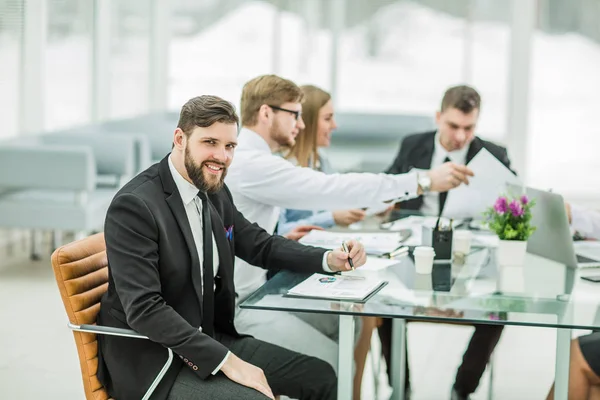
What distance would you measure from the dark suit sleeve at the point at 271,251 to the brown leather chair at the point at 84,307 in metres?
0.56

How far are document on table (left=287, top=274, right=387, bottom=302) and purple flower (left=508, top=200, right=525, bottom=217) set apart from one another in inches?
23.4

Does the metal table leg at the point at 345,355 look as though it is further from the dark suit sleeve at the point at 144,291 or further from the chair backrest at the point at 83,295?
the chair backrest at the point at 83,295

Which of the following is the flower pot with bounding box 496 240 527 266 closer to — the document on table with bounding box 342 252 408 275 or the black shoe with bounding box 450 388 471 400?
the document on table with bounding box 342 252 408 275

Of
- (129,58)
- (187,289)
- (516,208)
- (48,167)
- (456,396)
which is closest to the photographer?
(187,289)

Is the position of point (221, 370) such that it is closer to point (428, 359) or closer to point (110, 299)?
point (110, 299)

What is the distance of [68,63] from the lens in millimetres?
8859

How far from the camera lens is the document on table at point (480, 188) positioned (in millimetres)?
3771

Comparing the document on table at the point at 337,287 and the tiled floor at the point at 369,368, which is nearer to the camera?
the document on table at the point at 337,287

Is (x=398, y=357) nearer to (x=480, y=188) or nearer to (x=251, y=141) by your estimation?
(x=480, y=188)

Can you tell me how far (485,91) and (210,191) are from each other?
28.0 feet

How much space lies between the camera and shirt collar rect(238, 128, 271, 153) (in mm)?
3596

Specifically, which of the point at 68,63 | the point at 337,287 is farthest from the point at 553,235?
the point at 68,63

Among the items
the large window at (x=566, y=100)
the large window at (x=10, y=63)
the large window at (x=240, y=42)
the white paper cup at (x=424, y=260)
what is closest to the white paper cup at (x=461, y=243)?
the white paper cup at (x=424, y=260)

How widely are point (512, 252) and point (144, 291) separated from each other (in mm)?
1350
